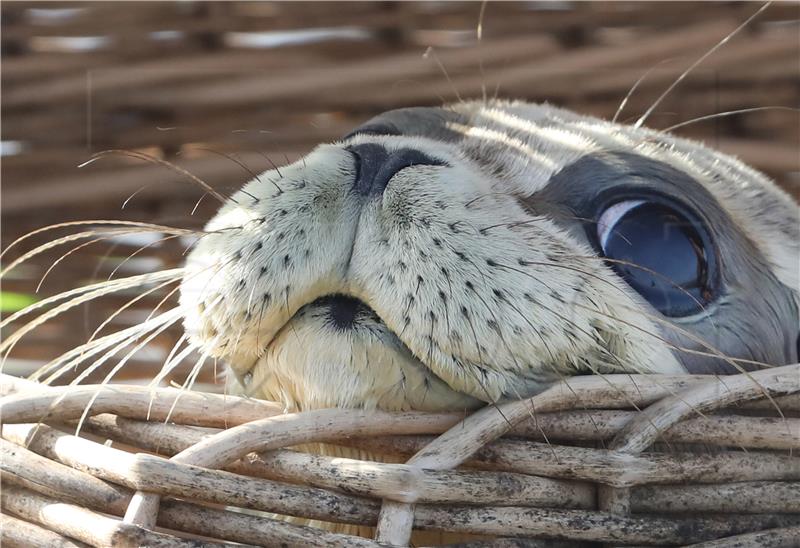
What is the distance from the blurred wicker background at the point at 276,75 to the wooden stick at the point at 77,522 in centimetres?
120

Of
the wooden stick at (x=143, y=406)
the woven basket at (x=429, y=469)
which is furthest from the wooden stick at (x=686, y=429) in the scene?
the wooden stick at (x=143, y=406)

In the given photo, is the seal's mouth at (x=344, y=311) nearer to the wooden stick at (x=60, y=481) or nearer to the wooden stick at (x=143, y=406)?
the wooden stick at (x=143, y=406)

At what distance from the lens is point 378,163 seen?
1.12m

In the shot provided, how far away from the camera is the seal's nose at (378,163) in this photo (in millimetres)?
1082

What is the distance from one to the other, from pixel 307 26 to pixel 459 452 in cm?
162

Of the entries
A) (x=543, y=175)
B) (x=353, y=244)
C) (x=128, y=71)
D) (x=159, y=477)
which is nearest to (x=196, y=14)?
(x=128, y=71)

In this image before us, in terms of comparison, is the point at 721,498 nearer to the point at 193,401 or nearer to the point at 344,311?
the point at 344,311

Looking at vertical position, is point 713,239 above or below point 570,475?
above

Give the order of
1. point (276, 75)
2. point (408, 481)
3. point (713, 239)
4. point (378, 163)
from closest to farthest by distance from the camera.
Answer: point (408, 481)
point (378, 163)
point (713, 239)
point (276, 75)

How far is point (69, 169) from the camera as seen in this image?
2297 mm

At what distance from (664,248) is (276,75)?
1.34m

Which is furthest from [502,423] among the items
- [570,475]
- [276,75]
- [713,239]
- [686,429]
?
[276,75]

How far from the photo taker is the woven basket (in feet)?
3.03

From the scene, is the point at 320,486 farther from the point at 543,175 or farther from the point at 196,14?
the point at 196,14
